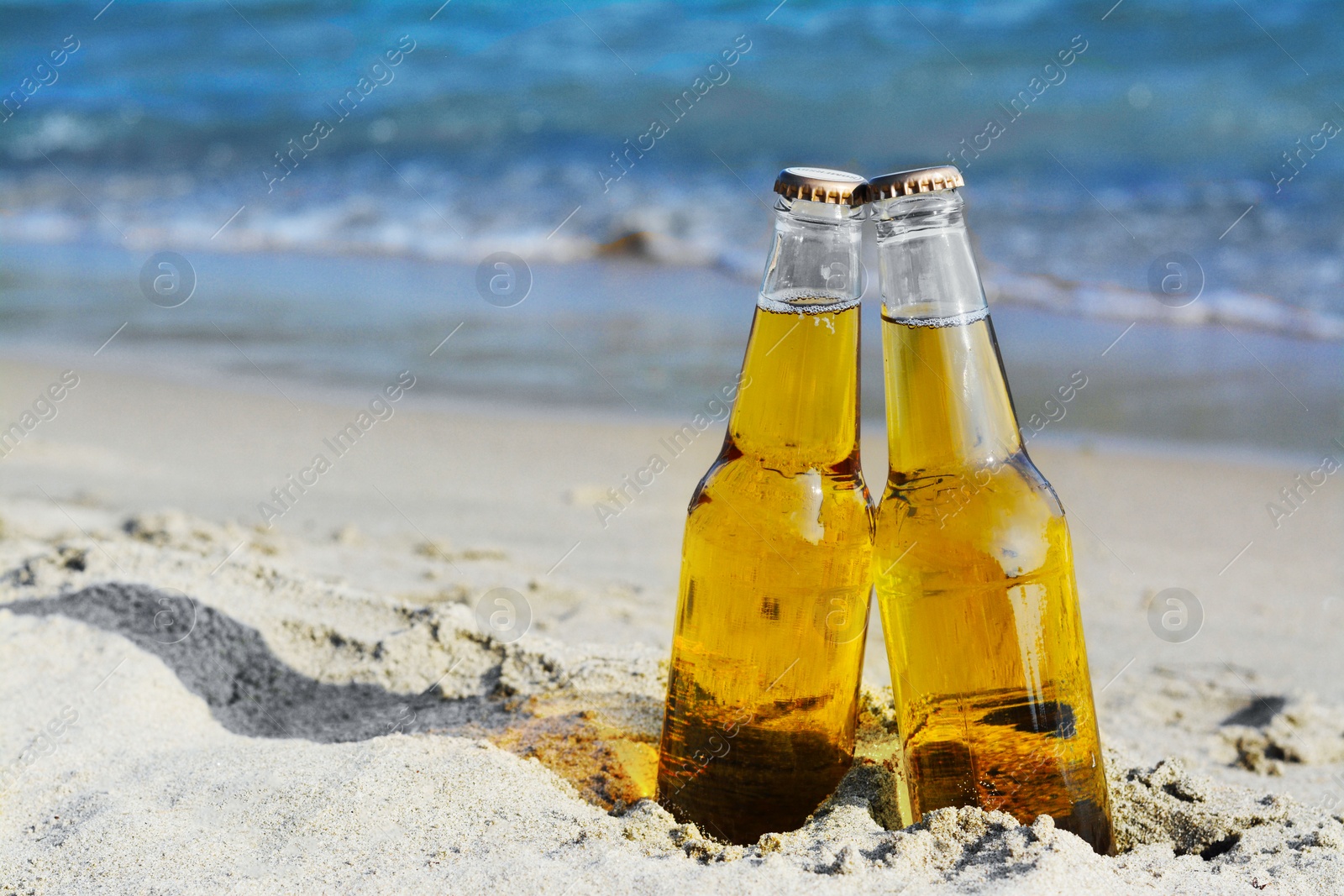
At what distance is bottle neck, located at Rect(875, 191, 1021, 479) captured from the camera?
164 centimetres

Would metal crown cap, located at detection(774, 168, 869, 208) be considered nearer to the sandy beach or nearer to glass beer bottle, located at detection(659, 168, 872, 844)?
glass beer bottle, located at detection(659, 168, 872, 844)

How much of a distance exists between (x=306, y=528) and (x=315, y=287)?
4.88 m

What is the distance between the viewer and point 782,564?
173 cm

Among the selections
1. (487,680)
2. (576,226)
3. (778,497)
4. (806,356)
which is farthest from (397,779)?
(576,226)

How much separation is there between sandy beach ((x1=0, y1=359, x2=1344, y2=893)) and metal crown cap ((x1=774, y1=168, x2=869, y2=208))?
2.85 ft

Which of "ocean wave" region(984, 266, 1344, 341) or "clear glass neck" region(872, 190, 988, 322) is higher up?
"clear glass neck" region(872, 190, 988, 322)

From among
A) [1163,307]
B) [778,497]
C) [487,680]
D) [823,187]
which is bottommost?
[487,680]

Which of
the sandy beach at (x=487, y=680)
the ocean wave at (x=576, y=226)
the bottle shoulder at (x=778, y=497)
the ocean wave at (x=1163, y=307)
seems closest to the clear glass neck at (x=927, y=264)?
the bottle shoulder at (x=778, y=497)

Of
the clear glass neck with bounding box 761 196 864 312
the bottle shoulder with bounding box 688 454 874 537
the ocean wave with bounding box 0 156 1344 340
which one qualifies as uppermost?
the clear glass neck with bounding box 761 196 864 312

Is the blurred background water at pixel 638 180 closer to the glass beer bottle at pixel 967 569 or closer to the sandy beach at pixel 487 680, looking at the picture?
the sandy beach at pixel 487 680

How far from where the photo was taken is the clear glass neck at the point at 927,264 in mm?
1607

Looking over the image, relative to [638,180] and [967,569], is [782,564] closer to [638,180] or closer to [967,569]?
[967,569]

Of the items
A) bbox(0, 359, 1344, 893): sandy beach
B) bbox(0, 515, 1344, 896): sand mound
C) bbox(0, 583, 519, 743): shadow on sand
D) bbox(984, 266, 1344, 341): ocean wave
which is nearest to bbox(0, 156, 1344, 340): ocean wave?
bbox(984, 266, 1344, 341): ocean wave

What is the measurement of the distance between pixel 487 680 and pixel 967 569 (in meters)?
1.26
